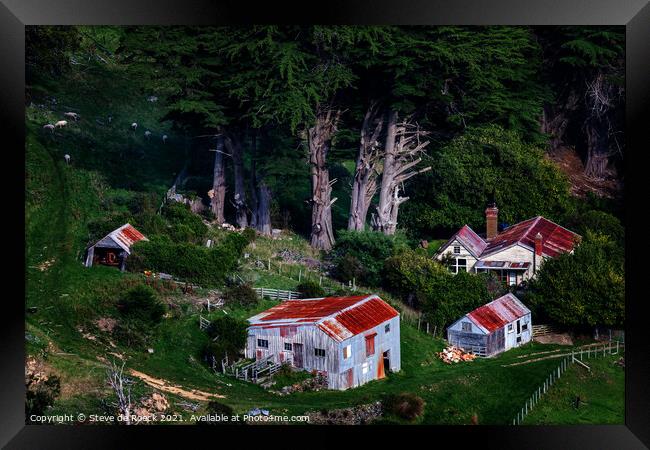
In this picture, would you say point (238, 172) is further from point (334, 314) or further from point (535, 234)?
point (535, 234)

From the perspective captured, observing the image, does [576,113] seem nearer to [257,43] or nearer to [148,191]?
[257,43]

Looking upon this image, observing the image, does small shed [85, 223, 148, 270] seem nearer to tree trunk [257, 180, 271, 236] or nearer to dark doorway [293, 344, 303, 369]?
tree trunk [257, 180, 271, 236]

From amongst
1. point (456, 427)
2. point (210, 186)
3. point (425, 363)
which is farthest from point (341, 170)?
point (456, 427)

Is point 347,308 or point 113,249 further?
point 113,249

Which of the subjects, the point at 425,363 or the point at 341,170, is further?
the point at 341,170

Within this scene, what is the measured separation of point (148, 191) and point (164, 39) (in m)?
3.15

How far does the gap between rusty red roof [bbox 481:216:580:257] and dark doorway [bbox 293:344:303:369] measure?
4.33m

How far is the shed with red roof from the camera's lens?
65.5 feet

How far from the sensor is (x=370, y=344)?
20391 mm

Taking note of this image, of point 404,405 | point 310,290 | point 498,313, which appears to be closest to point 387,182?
point 310,290

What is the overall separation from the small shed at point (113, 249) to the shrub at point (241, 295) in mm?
2149

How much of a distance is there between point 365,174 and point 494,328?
427 centimetres

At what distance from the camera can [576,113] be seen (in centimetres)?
2170
